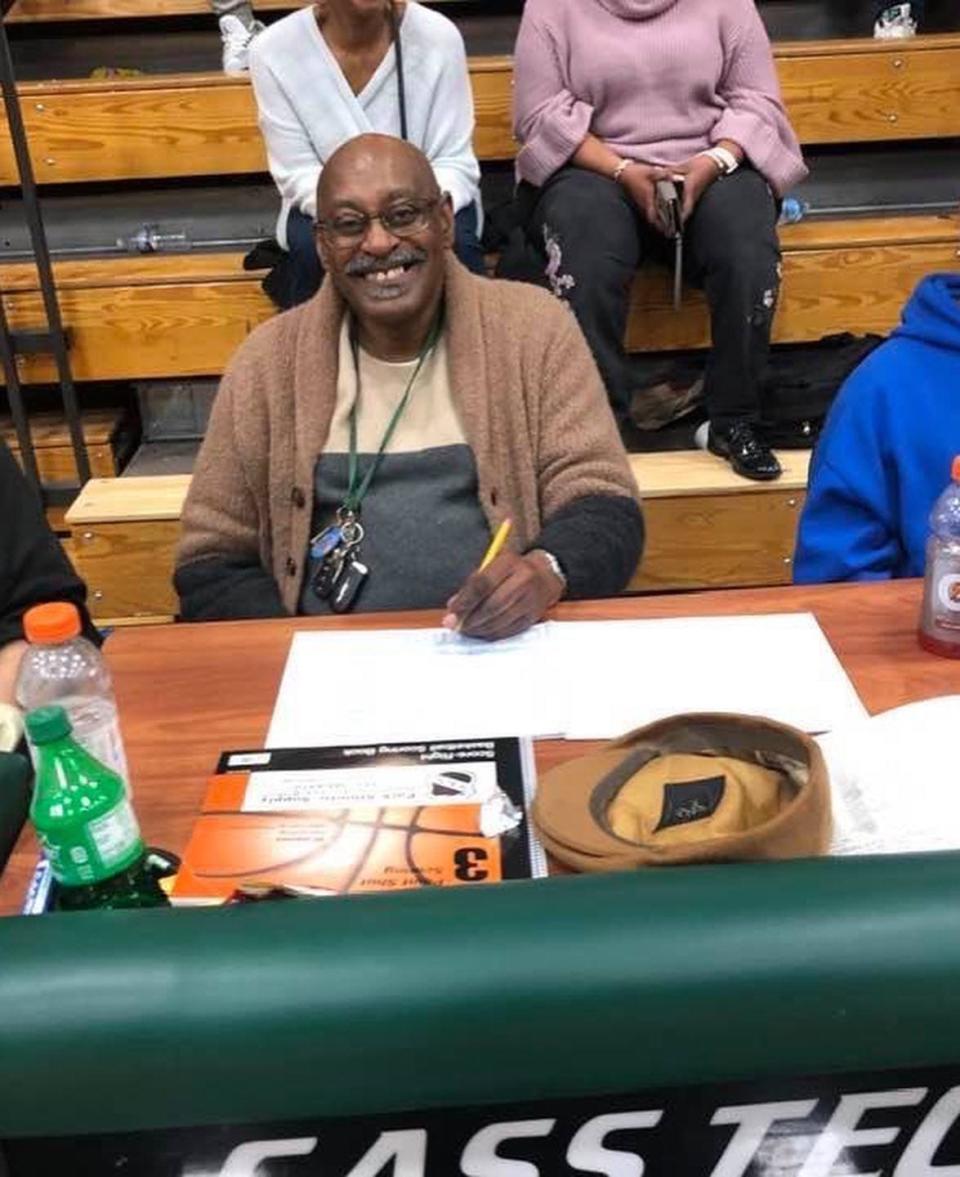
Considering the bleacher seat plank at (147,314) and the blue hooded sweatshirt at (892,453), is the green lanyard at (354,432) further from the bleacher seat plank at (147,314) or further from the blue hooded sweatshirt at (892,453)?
the bleacher seat plank at (147,314)

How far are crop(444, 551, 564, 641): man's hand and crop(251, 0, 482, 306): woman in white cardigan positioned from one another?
60.7 inches

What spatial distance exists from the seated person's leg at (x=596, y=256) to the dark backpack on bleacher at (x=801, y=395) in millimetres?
342

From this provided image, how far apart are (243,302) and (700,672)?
7.30 ft

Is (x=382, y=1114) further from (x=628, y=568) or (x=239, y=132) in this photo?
(x=239, y=132)

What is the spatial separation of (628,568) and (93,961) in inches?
47.3

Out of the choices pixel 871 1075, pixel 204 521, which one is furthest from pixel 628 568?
pixel 871 1075

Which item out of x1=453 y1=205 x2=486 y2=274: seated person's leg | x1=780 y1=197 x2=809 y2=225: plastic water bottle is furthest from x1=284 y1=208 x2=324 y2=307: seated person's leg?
x1=780 y1=197 x2=809 y2=225: plastic water bottle

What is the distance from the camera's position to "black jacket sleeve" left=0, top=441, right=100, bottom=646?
1305 mm

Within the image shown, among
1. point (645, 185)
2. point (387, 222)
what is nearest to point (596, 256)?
point (645, 185)

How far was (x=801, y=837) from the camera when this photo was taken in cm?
67

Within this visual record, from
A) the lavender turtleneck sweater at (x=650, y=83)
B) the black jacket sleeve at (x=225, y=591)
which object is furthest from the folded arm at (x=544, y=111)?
the black jacket sleeve at (x=225, y=591)

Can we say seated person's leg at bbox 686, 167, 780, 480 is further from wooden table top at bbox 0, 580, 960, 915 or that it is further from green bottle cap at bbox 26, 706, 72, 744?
green bottle cap at bbox 26, 706, 72, 744

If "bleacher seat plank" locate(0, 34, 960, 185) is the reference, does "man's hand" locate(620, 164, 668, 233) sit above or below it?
below

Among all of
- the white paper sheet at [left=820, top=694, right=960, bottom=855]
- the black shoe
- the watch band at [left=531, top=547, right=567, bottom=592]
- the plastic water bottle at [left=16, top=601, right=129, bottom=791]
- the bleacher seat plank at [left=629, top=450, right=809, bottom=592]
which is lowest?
the bleacher seat plank at [left=629, top=450, right=809, bottom=592]
